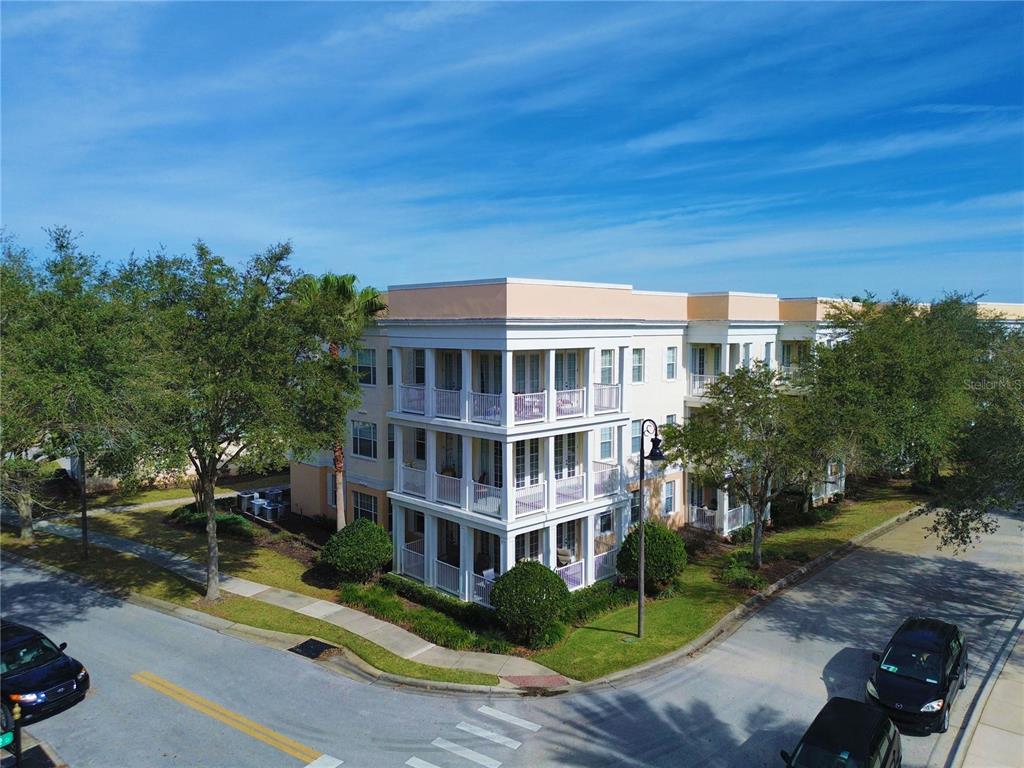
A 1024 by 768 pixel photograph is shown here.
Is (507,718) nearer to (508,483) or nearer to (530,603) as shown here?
(530,603)

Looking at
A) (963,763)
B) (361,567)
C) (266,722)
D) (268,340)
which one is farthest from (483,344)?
(963,763)

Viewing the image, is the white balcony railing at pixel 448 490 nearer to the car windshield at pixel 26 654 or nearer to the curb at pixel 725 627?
the curb at pixel 725 627

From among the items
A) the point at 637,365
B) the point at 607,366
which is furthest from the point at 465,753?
the point at 637,365

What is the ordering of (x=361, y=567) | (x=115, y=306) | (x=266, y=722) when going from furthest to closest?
(x=361, y=567) → (x=115, y=306) → (x=266, y=722)

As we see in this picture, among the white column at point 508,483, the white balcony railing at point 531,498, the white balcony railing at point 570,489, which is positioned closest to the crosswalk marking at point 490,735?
the white column at point 508,483

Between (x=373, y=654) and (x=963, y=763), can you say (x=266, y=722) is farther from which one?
(x=963, y=763)

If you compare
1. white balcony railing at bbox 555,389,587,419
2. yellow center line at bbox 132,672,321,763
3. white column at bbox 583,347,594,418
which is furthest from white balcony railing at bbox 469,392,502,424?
yellow center line at bbox 132,672,321,763

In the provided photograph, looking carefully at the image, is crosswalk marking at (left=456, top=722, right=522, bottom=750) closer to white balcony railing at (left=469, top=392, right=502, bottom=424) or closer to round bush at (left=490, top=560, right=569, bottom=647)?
round bush at (left=490, top=560, right=569, bottom=647)
